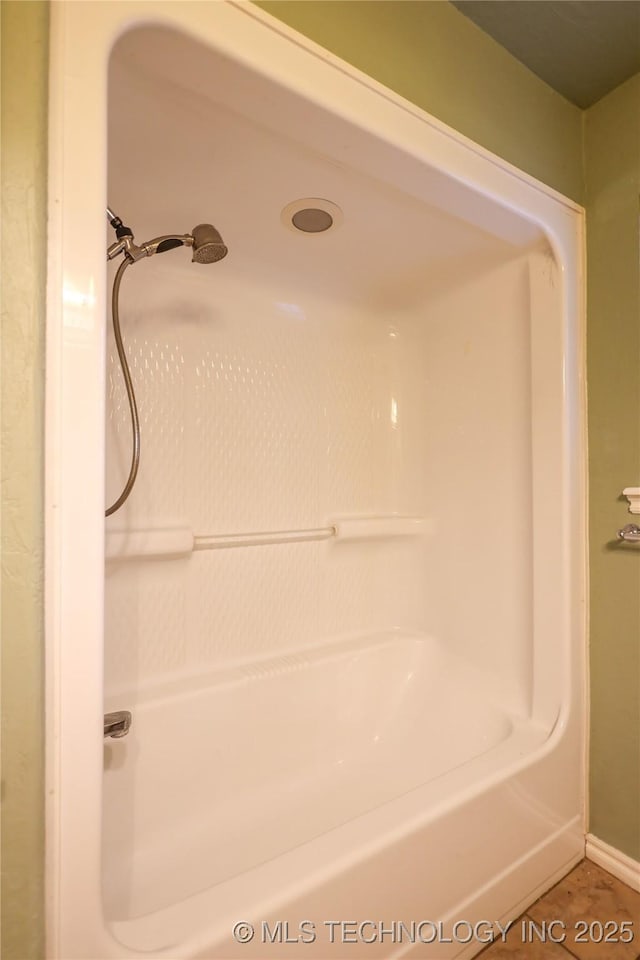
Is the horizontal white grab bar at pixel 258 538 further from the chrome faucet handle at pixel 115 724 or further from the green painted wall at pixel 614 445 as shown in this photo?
the green painted wall at pixel 614 445

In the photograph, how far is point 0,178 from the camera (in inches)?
23.2

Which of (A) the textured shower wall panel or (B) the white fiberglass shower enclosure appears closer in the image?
(B) the white fiberglass shower enclosure

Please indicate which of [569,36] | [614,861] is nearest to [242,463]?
[569,36]

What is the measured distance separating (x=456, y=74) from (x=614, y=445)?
0.98 metres

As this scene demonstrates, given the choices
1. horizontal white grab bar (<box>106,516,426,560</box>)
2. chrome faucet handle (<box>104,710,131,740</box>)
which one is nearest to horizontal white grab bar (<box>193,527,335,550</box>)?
horizontal white grab bar (<box>106,516,426,560</box>)

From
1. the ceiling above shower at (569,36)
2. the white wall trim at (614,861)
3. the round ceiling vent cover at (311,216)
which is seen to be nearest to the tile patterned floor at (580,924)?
the white wall trim at (614,861)

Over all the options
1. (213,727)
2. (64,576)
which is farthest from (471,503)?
(64,576)

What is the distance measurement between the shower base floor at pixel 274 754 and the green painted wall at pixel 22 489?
0.45 m

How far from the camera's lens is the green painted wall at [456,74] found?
855mm

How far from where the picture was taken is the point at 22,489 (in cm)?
60

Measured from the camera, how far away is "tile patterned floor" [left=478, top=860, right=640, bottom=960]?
3.27 ft

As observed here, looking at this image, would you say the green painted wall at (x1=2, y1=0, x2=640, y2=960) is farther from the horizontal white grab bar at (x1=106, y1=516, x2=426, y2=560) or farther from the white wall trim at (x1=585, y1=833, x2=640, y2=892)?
the horizontal white grab bar at (x1=106, y1=516, x2=426, y2=560)

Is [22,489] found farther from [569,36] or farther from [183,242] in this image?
[569,36]

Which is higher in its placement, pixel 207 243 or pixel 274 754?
pixel 207 243
